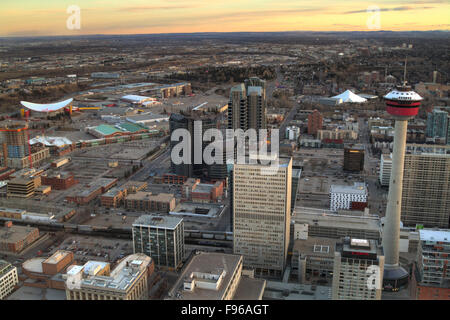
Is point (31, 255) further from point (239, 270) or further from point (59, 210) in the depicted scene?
point (239, 270)

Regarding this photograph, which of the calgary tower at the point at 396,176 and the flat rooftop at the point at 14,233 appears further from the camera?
the flat rooftop at the point at 14,233

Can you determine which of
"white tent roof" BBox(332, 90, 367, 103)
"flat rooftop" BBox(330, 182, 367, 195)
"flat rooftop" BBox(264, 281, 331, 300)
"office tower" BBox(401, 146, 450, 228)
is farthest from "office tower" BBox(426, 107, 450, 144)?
"flat rooftop" BBox(264, 281, 331, 300)

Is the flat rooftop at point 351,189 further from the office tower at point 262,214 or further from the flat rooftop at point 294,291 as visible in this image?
the flat rooftop at point 294,291

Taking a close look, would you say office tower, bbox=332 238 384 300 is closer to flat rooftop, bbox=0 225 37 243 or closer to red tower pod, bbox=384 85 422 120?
red tower pod, bbox=384 85 422 120

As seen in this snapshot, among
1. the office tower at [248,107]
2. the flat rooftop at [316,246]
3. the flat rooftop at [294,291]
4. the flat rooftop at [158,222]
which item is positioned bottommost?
the flat rooftop at [294,291]

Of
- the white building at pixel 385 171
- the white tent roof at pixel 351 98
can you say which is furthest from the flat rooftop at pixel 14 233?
the white tent roof at pixel 351 98

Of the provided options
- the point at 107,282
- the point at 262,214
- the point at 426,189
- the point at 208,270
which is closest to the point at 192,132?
the point at 262,214

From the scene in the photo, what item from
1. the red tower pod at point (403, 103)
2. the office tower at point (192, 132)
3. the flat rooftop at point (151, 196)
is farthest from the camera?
the office tower at point (192, 132)
